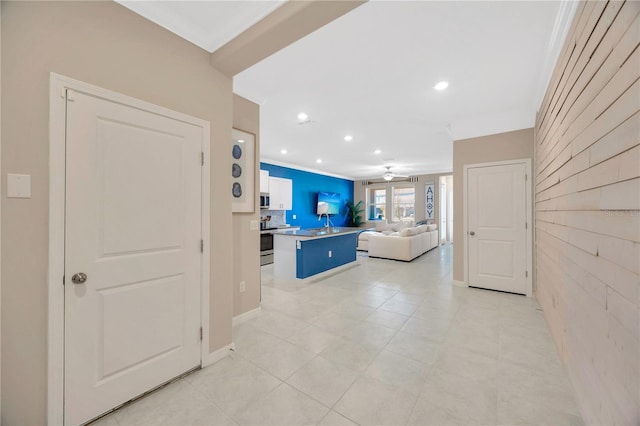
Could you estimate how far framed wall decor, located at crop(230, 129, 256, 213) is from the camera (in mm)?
2951

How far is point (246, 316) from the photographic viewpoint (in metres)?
3.02

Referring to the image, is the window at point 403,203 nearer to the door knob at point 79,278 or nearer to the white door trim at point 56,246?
the door knob at point 79,278

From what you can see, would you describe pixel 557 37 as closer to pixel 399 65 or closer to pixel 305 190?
pixel 399 65

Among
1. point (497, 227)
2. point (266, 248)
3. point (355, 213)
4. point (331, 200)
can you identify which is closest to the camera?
point (497, 227)

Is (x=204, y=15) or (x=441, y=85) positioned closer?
(x=204, y=15)

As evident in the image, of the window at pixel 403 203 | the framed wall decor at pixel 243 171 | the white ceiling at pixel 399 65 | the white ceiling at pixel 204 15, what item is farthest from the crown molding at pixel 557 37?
the window at pixel 403 203

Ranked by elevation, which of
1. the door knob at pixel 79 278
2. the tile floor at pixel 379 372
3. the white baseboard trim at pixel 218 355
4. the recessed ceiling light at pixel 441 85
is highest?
the recessed ceiling light at pixel 441 85

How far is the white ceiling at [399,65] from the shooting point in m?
1.89

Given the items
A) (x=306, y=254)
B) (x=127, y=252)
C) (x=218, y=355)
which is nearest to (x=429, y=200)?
(x=306, y=254)

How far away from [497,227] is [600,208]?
303 centimetres

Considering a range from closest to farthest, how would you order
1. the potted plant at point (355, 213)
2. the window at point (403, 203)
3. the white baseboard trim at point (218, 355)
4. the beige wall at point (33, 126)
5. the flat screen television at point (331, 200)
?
the beige wall at point (33, 126)
the white baseboard trim at point (218, 355)
the flat screen television at point (331, 200)
the window at point (403, 203)
the potted plant at point (355, 213)

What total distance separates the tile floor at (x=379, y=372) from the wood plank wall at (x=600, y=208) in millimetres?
348

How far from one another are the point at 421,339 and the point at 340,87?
2.86m

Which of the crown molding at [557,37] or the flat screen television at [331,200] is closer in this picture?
the crown molding at [557,37]
